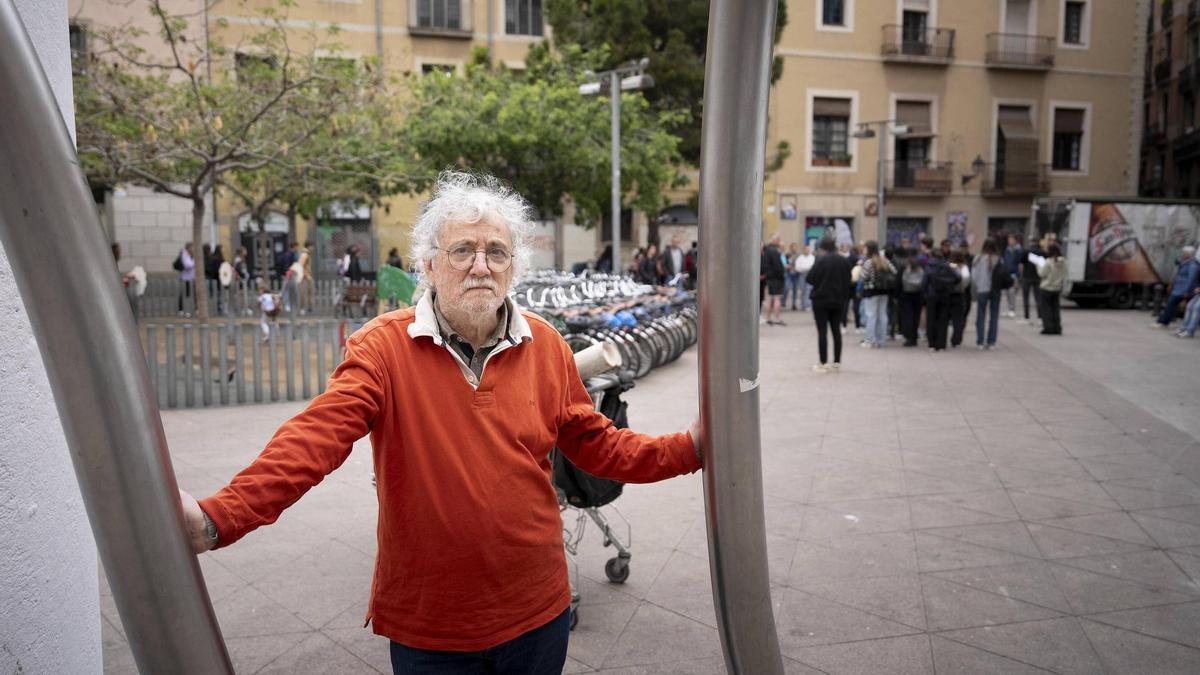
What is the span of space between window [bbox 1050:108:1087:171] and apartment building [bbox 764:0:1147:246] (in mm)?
46

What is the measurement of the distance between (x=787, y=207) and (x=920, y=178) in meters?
5.05

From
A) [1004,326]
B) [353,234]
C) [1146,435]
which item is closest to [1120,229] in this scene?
[1004,326]

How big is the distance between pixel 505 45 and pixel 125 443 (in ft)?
105

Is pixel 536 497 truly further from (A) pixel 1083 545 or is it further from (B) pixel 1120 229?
(B) pixel 1120 229

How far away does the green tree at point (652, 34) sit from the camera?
23.1 m

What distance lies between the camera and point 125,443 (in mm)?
1444

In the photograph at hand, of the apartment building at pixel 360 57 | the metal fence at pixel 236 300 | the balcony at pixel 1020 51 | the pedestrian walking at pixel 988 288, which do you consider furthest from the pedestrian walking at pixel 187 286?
the balcony at pixel 1020 51

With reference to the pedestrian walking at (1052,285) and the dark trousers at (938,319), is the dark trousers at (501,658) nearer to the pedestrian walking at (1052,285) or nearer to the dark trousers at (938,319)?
the dark trousers at (938,319)

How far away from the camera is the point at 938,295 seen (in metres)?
13.7

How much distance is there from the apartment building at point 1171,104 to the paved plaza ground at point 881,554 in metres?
5.29

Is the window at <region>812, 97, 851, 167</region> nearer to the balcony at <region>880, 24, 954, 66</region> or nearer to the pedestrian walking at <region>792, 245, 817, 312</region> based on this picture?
the balcony at <region>880, 24, 954, 66</region>

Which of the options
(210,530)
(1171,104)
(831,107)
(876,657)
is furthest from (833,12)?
(210,530)

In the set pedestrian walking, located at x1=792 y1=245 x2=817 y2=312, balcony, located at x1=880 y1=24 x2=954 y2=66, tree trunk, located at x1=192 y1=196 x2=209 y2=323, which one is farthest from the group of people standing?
balcony, located at x1=880 y1=24 x2=954 y2=66

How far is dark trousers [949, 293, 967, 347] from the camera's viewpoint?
13.9m
